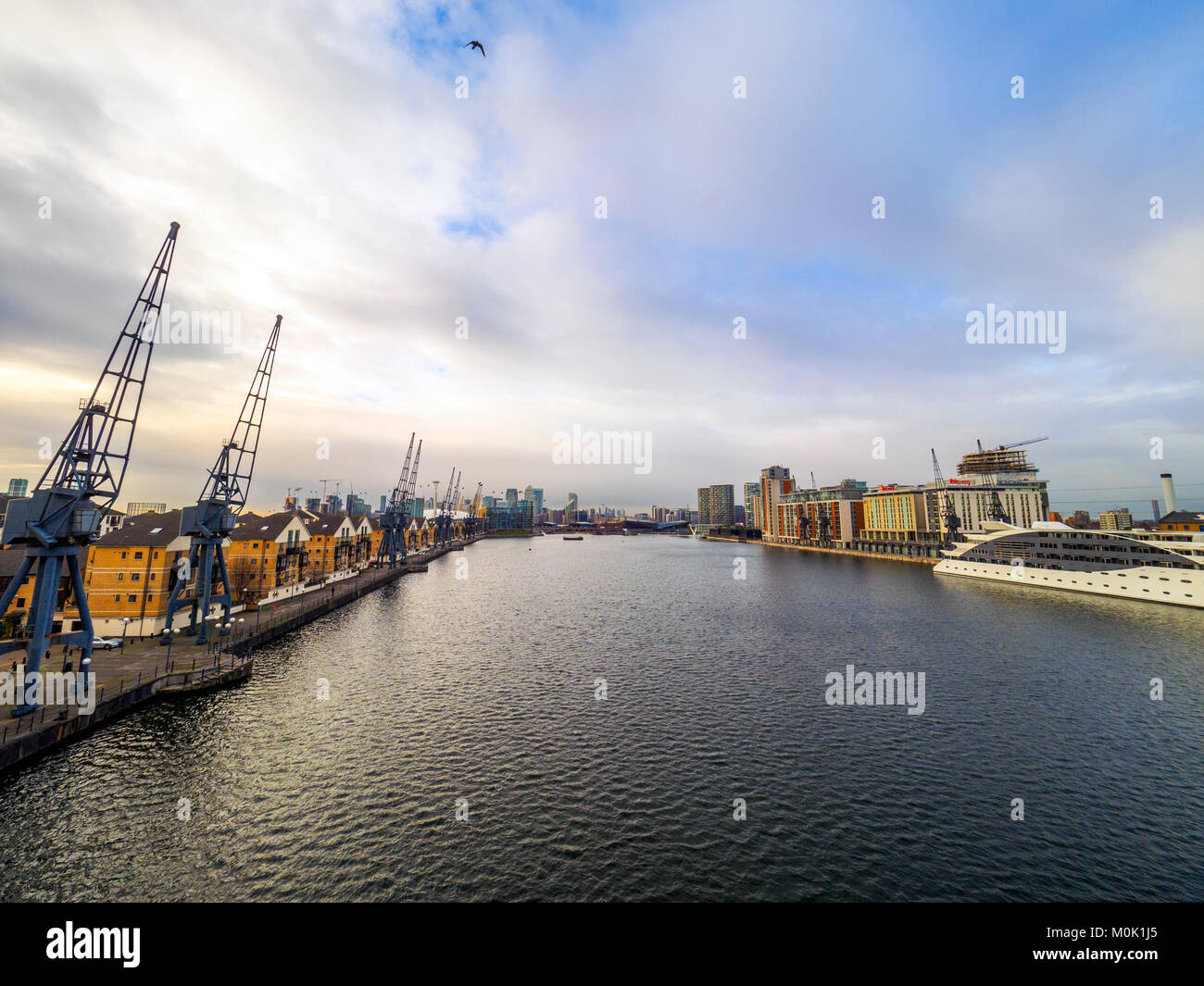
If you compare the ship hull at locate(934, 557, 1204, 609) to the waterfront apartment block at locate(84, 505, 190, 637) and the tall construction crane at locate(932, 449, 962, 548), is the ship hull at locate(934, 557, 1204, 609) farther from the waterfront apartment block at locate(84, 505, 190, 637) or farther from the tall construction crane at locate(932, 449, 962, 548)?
the waterfront apartment block at locate(84, 505, 190, 637)

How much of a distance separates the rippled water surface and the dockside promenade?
1204mm

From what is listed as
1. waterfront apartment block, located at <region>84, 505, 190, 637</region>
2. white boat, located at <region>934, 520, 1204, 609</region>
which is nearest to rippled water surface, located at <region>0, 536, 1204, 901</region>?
waterfront apartment block, located at <region>84, 505, 190, 637</region>

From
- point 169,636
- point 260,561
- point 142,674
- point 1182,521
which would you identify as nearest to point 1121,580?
point 1182,521

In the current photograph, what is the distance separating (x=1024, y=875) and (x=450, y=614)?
209 ft

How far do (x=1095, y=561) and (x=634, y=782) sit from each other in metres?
101

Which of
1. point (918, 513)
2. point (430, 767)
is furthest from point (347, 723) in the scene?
point (918, 513)

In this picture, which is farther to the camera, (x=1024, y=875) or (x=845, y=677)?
(x=845, y=677)

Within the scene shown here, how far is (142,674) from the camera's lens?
34.4 metres

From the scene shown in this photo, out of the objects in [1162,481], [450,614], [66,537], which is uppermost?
[1162,481]

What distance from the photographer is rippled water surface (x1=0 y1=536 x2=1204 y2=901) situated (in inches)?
671

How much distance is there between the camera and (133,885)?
16344mm

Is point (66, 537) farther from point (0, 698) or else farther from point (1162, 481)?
point (1162, 481)

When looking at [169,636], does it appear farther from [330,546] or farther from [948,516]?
[948,516]
